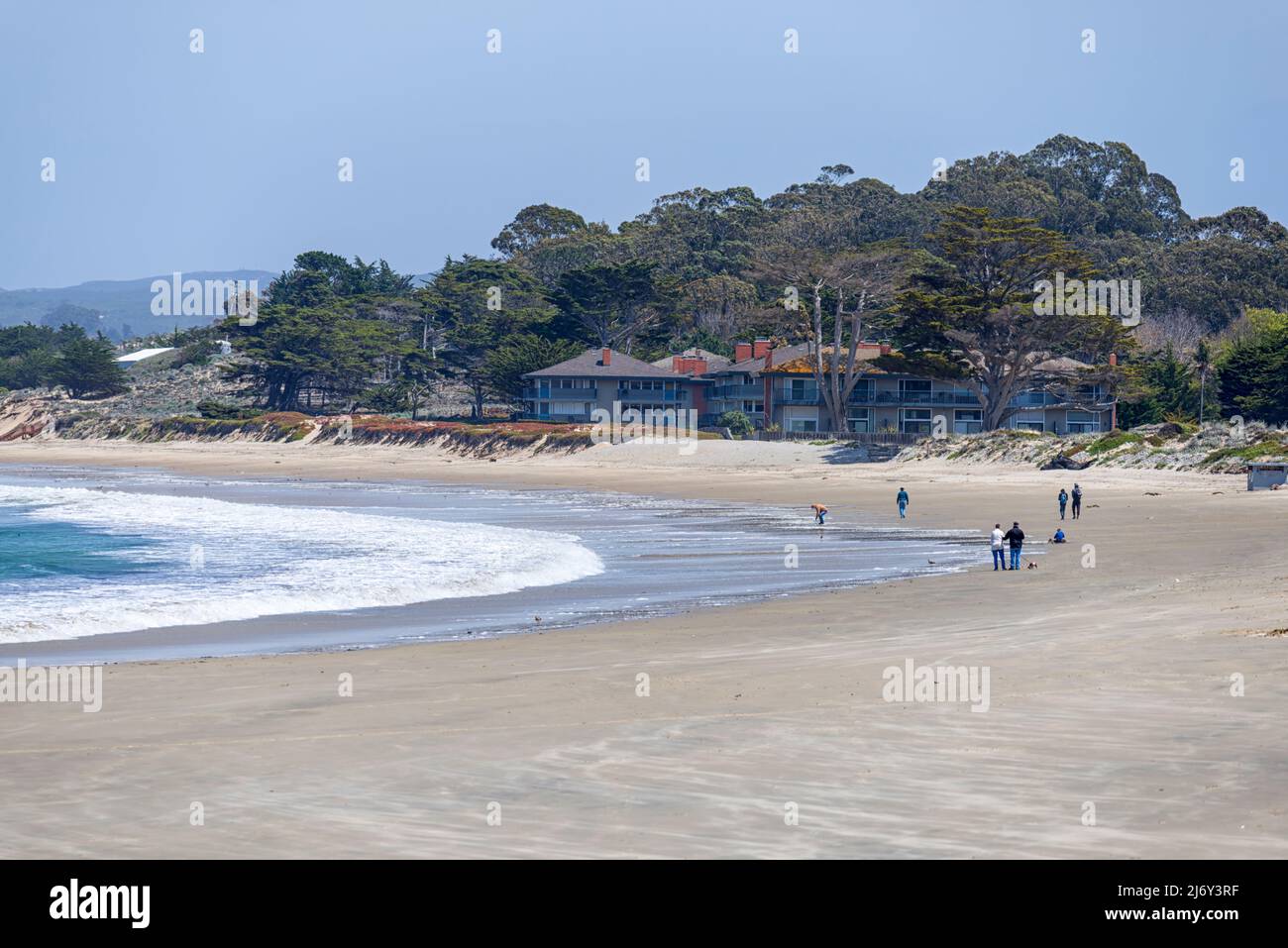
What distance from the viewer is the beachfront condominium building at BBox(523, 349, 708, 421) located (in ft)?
318

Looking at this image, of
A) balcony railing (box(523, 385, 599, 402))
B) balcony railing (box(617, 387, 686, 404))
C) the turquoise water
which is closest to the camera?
the turquoise water

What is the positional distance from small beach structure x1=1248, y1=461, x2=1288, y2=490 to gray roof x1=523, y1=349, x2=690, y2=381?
56.8m

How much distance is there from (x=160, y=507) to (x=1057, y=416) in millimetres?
55718

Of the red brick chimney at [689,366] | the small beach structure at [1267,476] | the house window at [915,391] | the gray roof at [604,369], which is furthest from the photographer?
the red brick chimney at [689,366]

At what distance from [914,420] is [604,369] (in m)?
22.4

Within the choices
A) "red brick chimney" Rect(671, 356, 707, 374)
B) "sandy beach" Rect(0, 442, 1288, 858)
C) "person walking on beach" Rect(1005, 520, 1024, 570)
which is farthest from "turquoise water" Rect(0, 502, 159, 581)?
"red brick chimney" Rect(671, 356, 707, 374)

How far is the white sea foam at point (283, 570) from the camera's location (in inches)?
842

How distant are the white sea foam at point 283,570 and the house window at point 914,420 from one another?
167 ft

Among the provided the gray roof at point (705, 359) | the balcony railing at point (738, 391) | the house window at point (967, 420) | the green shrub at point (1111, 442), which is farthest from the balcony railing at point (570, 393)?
the green shrub at point (1111, 442)

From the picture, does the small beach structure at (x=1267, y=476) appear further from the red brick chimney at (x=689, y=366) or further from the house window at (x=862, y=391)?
the red brick chimney at (x=689, y=366)

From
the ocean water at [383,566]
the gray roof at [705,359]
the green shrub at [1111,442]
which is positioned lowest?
the ocean water at [383,566]

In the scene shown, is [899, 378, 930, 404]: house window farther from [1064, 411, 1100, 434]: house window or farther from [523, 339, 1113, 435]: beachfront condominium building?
[1064, 411, 1100, 434]: house window

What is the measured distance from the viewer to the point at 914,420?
3442 inches
